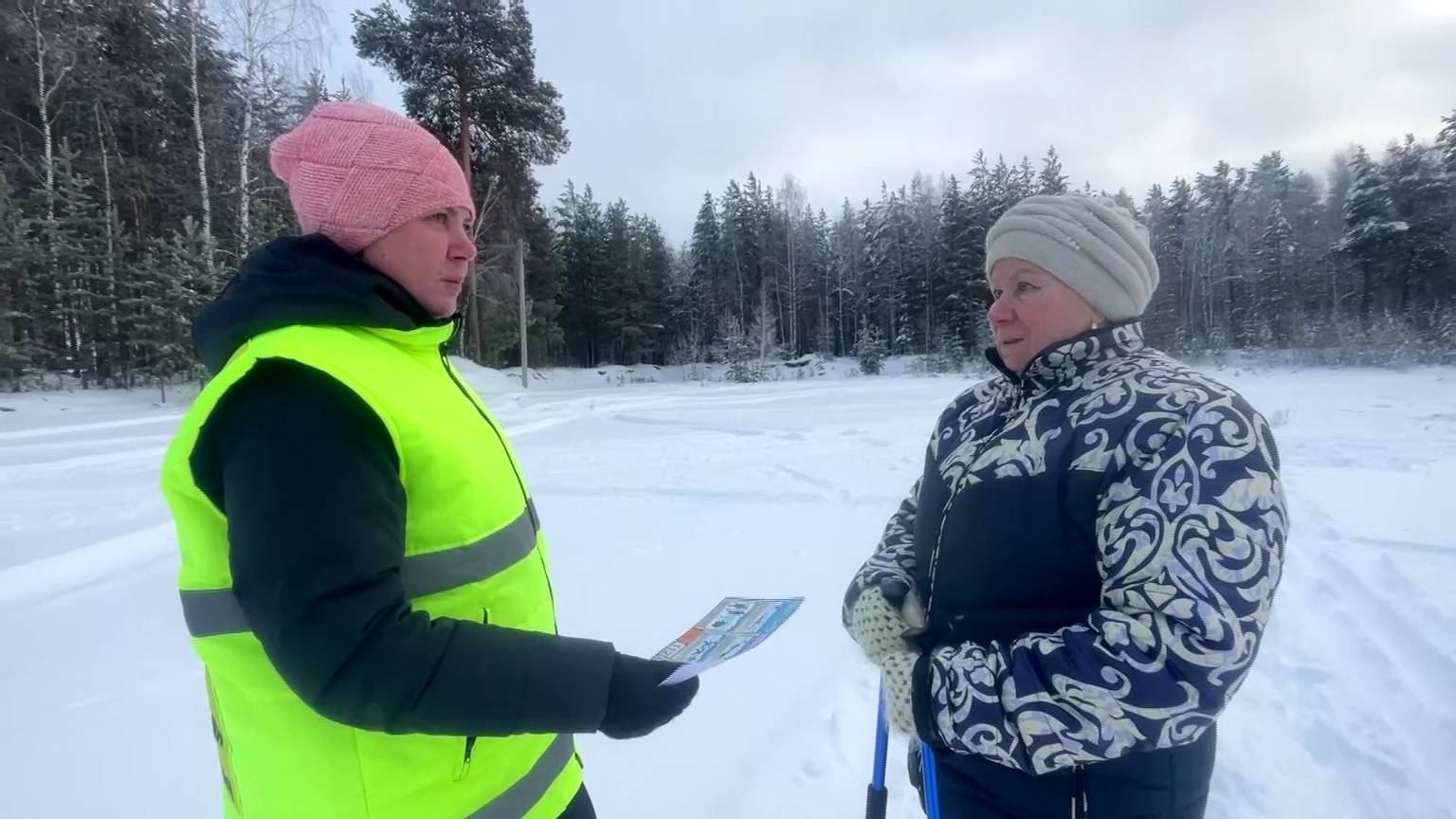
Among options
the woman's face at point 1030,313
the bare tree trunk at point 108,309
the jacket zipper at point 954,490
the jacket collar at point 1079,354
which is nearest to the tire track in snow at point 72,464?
the jacket zipper at point 954,490

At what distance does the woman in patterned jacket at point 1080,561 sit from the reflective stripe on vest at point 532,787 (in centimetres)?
69

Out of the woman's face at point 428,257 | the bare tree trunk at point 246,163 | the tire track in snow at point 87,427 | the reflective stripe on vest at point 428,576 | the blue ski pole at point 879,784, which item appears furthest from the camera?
the bare tree trunk at point 246,163

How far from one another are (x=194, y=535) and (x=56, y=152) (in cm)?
2607

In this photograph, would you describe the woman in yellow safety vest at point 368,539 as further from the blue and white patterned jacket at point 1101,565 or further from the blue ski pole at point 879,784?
the blue ski pole at point 879,784

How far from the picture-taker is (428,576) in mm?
1124

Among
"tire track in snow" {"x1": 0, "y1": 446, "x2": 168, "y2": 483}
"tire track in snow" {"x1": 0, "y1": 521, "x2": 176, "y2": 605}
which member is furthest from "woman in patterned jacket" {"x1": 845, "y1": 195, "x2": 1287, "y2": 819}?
"tire track in snow" {"x1": 0, "y1": 446, "x2": 168, "y2": 483}

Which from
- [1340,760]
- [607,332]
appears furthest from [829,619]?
[607,332]

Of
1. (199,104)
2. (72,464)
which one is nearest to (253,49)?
(199,104)

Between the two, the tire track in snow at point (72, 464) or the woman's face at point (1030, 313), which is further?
the tire track in snow at point (72, 464)

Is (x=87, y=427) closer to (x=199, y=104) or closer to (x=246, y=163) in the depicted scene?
(x=246, y=163)

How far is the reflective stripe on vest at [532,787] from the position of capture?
1282mm

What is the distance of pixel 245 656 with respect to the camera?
3.58 feet

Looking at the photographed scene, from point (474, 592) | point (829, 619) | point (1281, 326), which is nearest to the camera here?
point (474, 592)

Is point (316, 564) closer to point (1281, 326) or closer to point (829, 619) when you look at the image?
point (829, 619)
